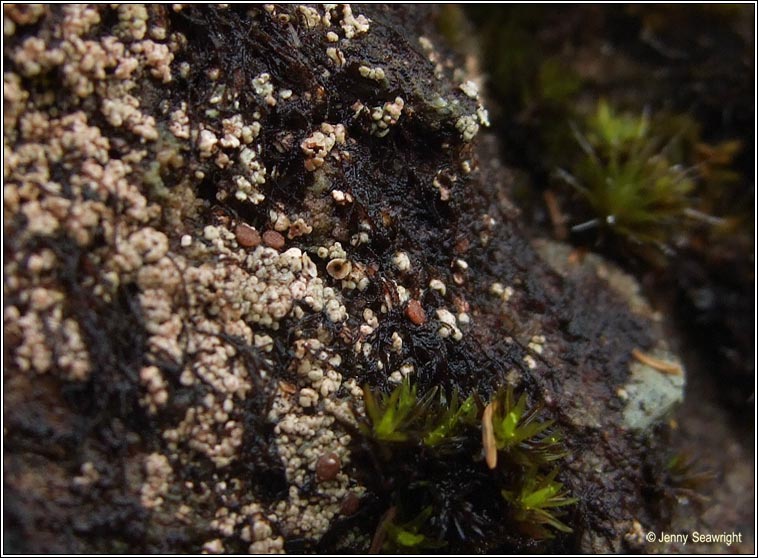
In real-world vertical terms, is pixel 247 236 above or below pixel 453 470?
above

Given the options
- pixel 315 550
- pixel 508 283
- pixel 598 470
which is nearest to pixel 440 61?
pixel 508 283

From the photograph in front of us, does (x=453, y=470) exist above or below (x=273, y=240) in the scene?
below

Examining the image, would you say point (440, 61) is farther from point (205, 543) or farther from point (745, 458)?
point (745, 458)

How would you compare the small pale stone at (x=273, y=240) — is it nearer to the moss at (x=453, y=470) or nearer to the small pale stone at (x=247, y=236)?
the small pale stone at (x=247, y=236)

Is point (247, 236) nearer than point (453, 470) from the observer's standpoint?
Yes

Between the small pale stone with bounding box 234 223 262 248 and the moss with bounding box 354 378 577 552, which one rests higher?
the small pale stone with bounding box 234 223 262 248

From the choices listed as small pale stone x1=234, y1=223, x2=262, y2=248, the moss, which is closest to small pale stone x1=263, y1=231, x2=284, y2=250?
small pale stone x1=234, y1=223, x2=262, y2=248

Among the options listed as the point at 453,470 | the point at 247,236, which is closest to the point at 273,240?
the point at 247,236

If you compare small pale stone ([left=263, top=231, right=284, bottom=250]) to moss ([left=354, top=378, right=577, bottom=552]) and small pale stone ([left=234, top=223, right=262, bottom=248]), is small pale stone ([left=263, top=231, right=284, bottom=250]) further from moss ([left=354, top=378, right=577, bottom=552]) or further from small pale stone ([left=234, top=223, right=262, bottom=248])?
moss ([left=354, top=378, right=577, bottom=552])

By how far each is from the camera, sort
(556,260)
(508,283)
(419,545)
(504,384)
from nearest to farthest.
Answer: (419,545) < (504,384) < (508,283) < (556,260)

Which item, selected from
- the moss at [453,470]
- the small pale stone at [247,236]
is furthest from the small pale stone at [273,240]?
the moss at [453,470]

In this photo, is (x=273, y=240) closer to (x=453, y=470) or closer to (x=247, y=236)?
(x=247, y=236)
